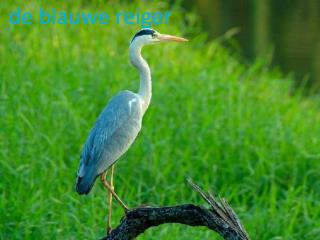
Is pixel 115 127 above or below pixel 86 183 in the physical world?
above

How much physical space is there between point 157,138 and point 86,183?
2.47m

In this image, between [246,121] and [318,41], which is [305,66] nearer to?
[318,41]

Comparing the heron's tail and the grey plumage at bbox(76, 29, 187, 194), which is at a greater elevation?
the grey plumage at bbox(76, 29, 187, 194)

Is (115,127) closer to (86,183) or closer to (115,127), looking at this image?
(115,127)

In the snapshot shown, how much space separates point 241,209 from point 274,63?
16.2ft

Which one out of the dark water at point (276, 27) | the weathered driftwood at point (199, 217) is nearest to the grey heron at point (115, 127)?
the weathered driftwood at point (199, 217)

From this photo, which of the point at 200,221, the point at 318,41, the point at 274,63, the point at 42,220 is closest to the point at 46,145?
the point at 42,220

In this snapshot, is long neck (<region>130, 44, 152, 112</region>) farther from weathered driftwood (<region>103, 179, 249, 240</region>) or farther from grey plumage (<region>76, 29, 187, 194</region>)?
weathered driftwood (<region>103, 179, 249, 240</region>)

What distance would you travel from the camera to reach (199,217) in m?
3.34

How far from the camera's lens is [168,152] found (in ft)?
19.1

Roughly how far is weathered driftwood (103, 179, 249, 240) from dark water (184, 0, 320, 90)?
5.71 metres

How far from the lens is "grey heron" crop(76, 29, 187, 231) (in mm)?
3602

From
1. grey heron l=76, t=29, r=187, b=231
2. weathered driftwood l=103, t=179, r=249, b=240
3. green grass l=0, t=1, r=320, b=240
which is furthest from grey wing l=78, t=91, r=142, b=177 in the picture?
green grass l=0, t=1, r=320, b=240

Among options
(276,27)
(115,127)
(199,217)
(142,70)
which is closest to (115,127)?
(115,127)
